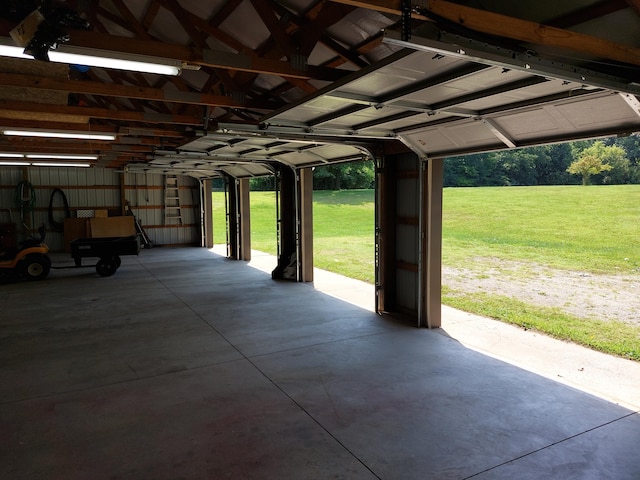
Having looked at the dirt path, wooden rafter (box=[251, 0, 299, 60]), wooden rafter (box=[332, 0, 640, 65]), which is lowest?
the dirt path

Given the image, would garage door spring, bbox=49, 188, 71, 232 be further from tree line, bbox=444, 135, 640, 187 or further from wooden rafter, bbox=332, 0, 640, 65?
tree line, bbox=444, 135, 640, 187

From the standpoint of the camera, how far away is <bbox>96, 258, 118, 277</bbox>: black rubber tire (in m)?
10.7

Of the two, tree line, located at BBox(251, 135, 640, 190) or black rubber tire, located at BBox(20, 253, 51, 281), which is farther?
tree line, located at BBox(251, 135, 640, 190)

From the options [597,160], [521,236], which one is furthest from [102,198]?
[597,160]

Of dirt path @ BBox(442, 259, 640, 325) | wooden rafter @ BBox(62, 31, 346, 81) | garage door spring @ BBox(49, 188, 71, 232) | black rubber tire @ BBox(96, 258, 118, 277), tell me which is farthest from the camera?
garage door spring @ BBox(49, 188, 71, 232)

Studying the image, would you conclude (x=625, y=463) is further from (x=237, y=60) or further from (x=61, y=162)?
(x=61, y=162)

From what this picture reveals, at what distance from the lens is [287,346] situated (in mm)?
5625

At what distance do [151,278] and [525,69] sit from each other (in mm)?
9810

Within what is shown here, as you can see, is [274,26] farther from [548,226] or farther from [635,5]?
[548,226]

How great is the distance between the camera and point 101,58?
3.18 meters

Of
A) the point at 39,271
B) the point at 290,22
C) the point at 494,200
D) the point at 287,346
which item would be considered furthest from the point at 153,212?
the point at 494,200

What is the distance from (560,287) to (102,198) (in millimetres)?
15600

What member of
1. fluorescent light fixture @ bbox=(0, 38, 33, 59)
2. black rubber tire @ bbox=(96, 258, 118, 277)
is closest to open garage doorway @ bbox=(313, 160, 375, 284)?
black rubber tire @ bbox=(96, 258, 118, 277)

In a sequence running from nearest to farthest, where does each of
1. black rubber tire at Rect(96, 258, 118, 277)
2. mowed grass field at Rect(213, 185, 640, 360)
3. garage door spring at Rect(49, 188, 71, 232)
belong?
mowed grass field at Rect(213, 185, 640, 360) → black rubber tire at Rect(96, 258, 118, 277) → garage door spring at Rect(49, 188, 71, 232)
